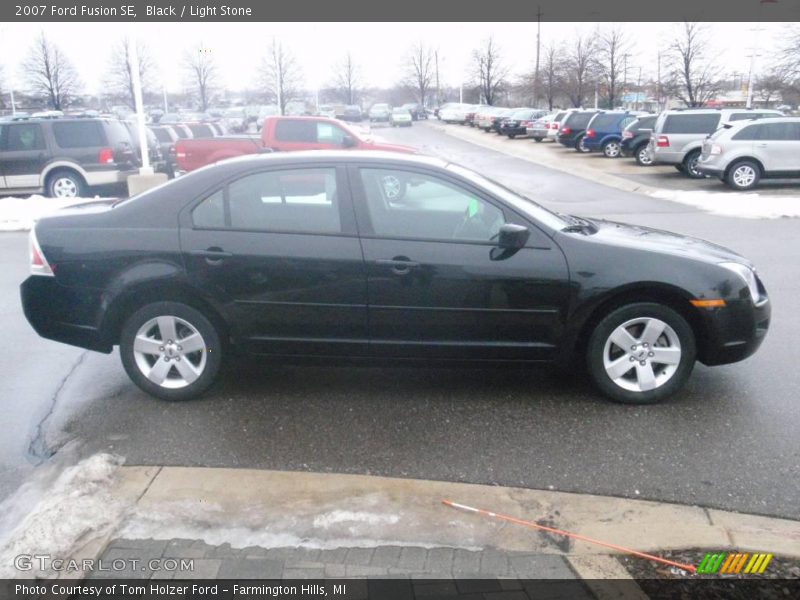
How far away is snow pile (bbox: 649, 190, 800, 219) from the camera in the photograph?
14.3 meters

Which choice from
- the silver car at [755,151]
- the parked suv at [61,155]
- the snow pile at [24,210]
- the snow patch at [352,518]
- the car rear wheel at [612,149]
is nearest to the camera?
the snow patch at [352,518]

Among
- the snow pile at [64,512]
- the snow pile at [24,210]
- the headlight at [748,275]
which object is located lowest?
the snow pile at [64,512]

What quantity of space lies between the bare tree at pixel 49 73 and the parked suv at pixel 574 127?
35.6m

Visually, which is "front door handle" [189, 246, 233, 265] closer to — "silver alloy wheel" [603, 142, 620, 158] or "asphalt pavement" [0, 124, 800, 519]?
"asphalt pavement" [0, 124, 800, 519]

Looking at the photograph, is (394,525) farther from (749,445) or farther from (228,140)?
(228,140)

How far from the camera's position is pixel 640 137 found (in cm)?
2525

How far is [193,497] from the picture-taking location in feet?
12.3

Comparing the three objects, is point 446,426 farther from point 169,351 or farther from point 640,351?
point 169,351

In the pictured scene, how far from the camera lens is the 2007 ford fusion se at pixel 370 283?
15.2ft

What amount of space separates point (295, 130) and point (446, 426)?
12722 mm

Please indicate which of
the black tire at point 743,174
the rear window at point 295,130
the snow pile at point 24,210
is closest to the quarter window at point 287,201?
the snow pile at point 24,210

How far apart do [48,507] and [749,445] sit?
3.84 metres

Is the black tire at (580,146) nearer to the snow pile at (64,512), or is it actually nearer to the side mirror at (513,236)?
the side mirror at (513,236)

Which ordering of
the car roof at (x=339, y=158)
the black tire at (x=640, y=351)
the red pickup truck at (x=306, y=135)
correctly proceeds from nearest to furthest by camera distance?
the black tire at (x=640, y=351)
the car roof at (x=339, y=158)
the red pickup truck at (x=306, y=135)
